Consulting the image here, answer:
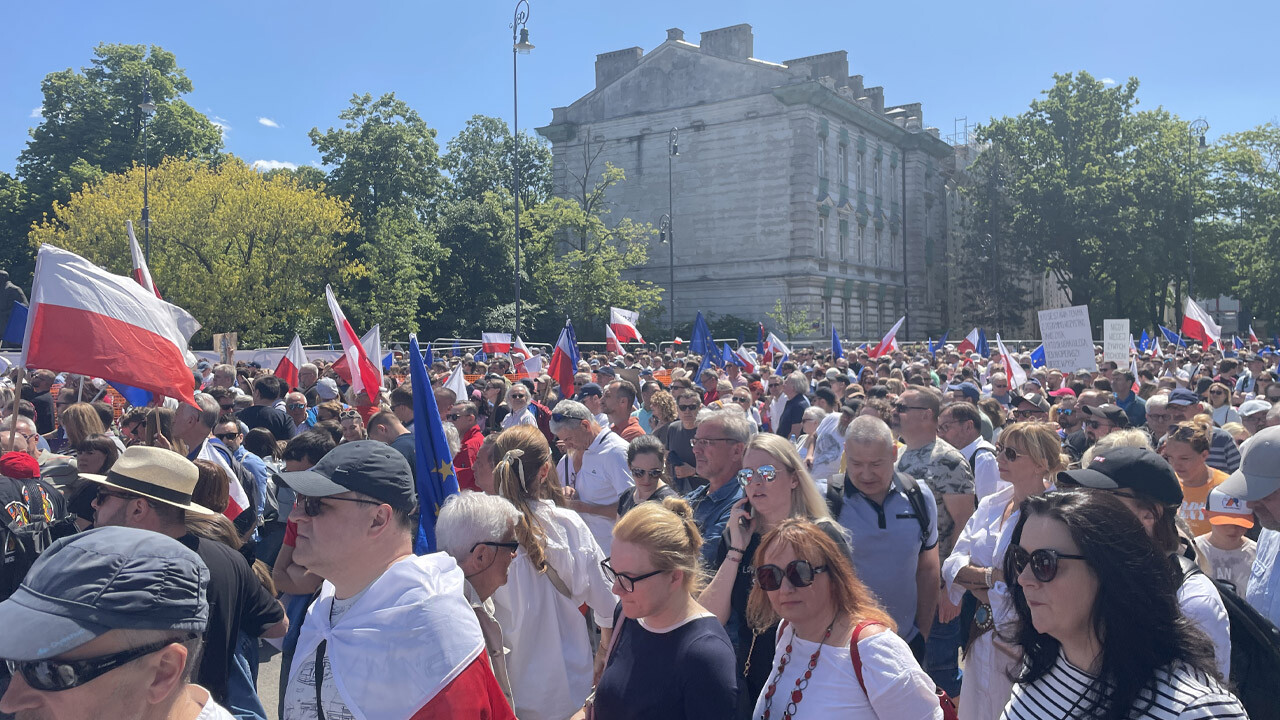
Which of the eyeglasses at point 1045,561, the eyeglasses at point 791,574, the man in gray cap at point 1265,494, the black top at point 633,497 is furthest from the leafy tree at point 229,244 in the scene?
the eyeglasses at point 1045,561

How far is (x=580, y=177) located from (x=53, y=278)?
44.0 meters

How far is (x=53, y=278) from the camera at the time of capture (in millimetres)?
6156

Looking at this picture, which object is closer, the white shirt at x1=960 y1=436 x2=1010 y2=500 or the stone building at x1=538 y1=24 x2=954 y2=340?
the white shirt at x1=960 y1=436 x2=1010 y2=500

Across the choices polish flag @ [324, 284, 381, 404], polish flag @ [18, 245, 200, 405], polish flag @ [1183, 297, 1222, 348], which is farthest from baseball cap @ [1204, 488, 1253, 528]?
polish flag @ [1183, 297, 1222, 348]


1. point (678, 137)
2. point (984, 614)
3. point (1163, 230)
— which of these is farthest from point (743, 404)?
point (1163, 230)

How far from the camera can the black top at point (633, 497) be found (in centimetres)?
508

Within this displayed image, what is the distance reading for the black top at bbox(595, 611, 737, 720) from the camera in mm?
3002

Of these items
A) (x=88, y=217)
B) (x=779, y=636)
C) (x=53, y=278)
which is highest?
(x=88, y=217)

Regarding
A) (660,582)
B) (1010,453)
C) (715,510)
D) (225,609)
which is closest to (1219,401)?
(1010,453)

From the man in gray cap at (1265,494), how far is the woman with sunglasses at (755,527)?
57.2 inches

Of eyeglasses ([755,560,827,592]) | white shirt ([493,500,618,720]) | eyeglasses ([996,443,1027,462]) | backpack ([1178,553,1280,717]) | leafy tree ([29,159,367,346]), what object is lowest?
white shirt ([493,500,618,720])

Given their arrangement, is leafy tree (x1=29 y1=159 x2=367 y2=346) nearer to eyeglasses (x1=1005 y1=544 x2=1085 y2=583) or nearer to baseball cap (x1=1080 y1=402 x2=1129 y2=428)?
baseball cap (x1=1080 y1=402 x2=1129 y2=428)

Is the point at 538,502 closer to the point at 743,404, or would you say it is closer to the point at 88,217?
the point at 743,404

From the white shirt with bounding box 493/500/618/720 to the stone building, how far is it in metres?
40.8
